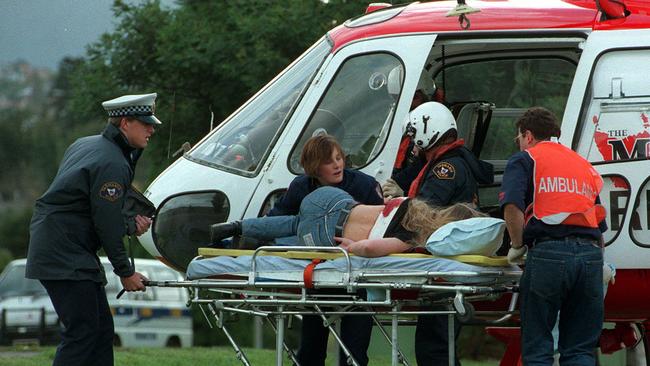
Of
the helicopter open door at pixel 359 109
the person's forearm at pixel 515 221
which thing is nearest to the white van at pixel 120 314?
the helicopter open door at pixel 359 109

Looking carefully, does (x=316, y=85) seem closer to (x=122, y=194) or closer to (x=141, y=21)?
(x=122, y=194)

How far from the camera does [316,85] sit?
885cm

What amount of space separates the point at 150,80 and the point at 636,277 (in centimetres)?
835

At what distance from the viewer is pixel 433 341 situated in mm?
7949

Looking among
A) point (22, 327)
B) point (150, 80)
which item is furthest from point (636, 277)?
point (22, 327)

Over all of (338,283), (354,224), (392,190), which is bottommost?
(338,283)

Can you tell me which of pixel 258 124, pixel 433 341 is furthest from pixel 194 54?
pixel 433 341

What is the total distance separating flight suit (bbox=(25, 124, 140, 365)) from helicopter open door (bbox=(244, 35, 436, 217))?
1164 millimetres

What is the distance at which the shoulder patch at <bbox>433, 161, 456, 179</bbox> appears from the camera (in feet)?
25.6

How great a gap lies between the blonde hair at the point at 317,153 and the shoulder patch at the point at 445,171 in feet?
2.02

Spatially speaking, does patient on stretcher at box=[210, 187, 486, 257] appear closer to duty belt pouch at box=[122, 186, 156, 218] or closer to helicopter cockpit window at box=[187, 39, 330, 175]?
duty belt pouch at box=[122, 186, 156, 218]

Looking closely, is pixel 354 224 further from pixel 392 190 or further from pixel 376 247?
pixel 392 190

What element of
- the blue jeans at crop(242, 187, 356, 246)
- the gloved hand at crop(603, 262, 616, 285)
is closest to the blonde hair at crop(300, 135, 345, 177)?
the blue jeans at crop(242, 187, 356, 246)

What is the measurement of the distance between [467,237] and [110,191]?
2.03 meters
